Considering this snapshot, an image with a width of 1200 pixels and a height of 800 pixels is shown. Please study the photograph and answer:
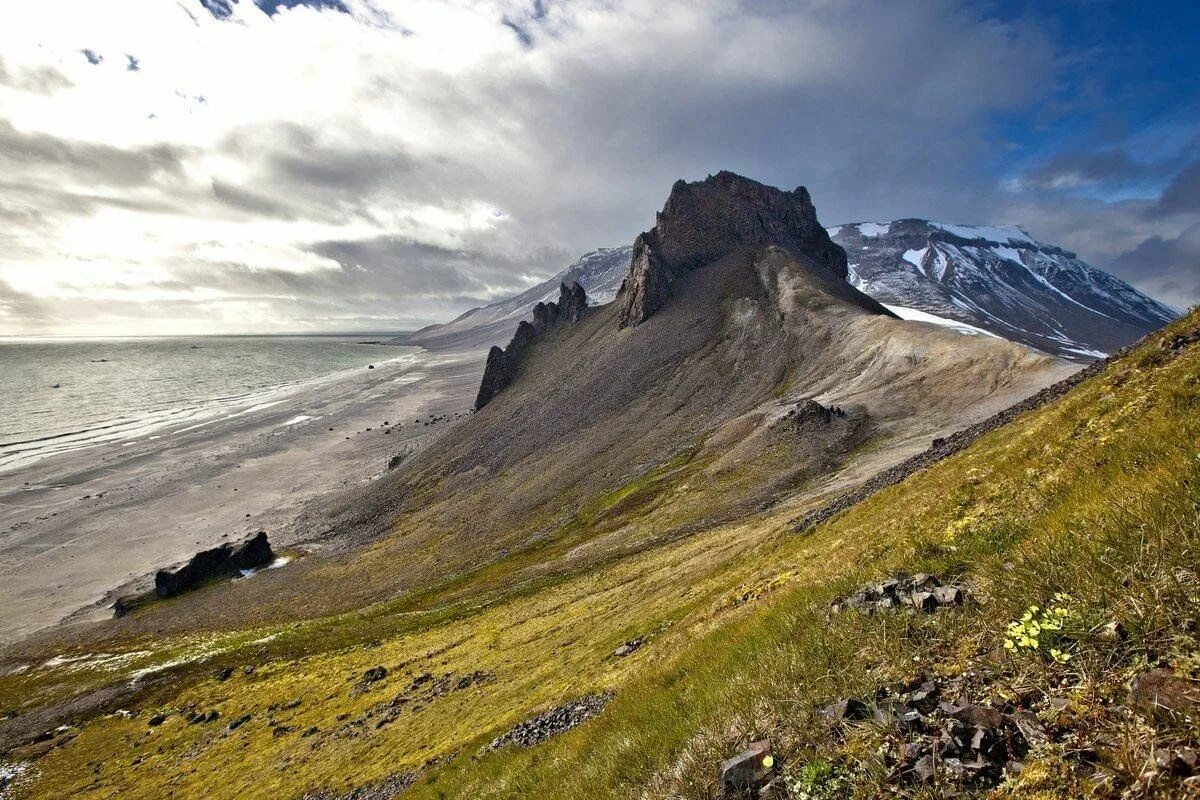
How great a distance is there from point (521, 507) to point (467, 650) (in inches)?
1802

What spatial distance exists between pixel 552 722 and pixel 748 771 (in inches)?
547

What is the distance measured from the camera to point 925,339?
268ft

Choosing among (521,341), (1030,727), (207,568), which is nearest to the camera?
(1030,727)

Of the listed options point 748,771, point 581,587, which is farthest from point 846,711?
point 581,587

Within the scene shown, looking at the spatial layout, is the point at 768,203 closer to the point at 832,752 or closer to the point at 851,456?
the point at 851,456

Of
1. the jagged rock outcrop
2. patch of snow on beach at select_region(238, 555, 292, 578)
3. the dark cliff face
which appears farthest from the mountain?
the dark cliff face

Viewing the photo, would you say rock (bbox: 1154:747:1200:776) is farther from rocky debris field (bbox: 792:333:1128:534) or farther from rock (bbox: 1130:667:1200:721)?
rocky debris field (bbox: 792:333:1128:534)

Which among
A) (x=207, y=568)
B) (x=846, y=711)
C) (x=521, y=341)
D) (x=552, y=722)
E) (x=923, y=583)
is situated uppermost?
(x=521, y=341)

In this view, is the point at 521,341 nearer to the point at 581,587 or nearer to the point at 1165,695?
the point at 581,587

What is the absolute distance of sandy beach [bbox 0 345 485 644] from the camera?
77625 millimetres

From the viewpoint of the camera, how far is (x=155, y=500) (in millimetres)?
105875

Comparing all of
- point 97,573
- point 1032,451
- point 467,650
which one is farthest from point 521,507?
point 1032,451

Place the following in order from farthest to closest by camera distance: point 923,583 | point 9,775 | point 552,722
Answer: point 9,775, point 552,722, point 923,583

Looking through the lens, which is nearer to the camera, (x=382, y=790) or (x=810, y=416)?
(x=382, y=790)
